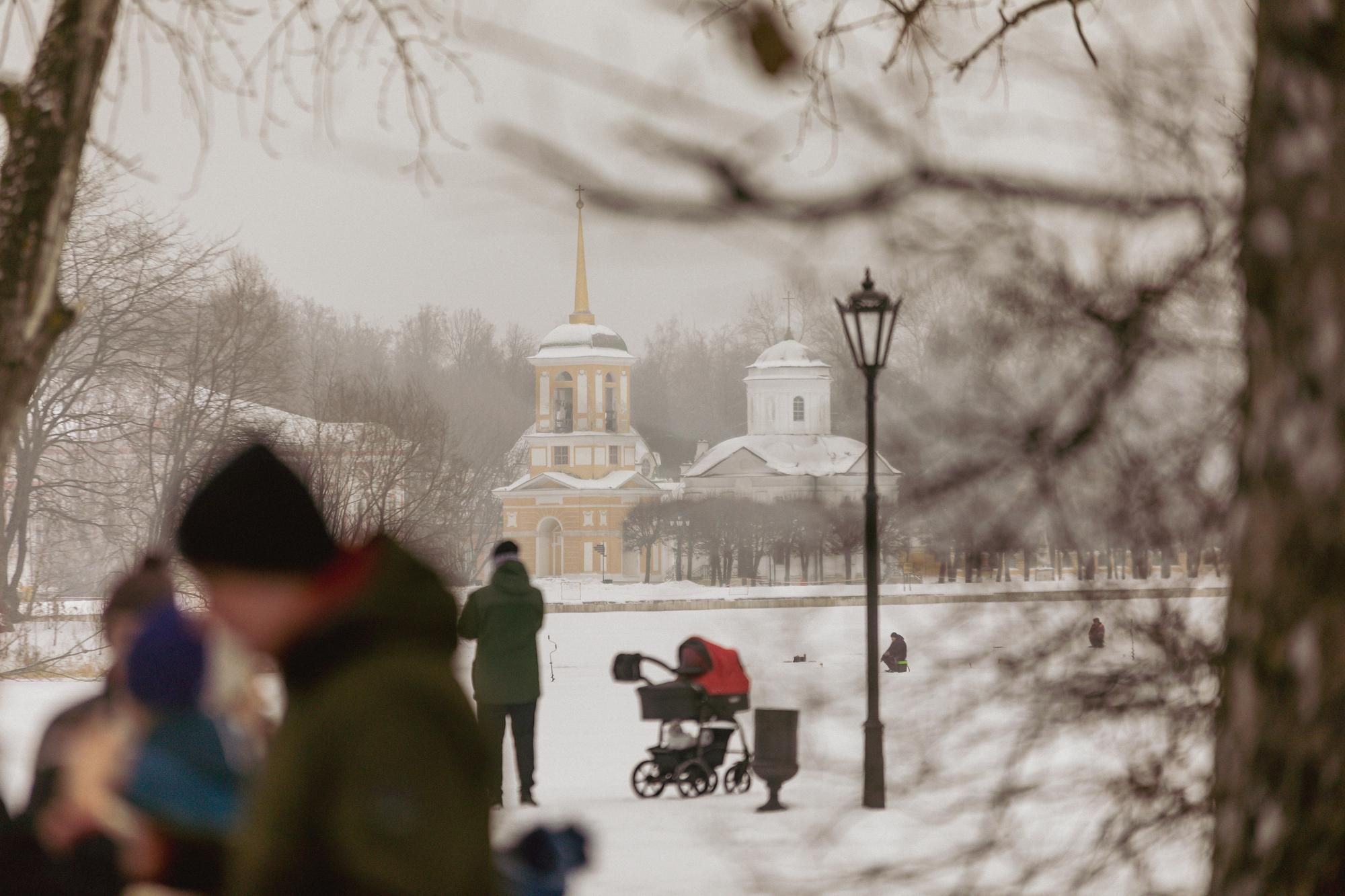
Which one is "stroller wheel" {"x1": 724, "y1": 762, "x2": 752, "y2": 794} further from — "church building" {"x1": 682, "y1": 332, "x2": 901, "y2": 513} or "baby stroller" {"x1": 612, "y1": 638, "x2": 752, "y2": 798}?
"church building" {"x1": 682, "y1": 332, "x2": 901, "y2": 513}

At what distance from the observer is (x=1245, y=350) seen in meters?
2.05

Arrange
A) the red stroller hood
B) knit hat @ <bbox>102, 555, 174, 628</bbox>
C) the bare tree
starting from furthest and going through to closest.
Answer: the bare tree → the red stroller hood → knit hat @ <bbox>102, 555, 174, 628</bbox>

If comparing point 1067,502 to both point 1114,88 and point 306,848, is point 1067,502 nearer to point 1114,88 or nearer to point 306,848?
point 1114,88

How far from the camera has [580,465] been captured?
79.2 m

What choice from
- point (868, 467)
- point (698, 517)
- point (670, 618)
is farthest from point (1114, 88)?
point (698, 517)

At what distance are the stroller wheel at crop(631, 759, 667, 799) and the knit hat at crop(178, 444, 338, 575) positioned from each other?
881 cm

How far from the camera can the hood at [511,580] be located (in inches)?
376

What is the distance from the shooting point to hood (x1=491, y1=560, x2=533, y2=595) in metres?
9.55

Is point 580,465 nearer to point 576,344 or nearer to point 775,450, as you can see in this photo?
point 576,344

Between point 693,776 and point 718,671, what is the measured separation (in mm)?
709

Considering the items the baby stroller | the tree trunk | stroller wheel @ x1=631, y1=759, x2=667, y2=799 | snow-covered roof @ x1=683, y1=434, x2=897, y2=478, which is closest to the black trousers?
stroller wheel @ x1=631, y1=759, x2=667, y2=799

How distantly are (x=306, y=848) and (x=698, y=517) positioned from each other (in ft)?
231

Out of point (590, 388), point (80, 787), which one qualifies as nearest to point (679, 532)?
point (590, 388)

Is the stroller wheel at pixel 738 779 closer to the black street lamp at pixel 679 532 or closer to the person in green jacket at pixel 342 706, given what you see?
the person in green jacket at pixel 342 706
